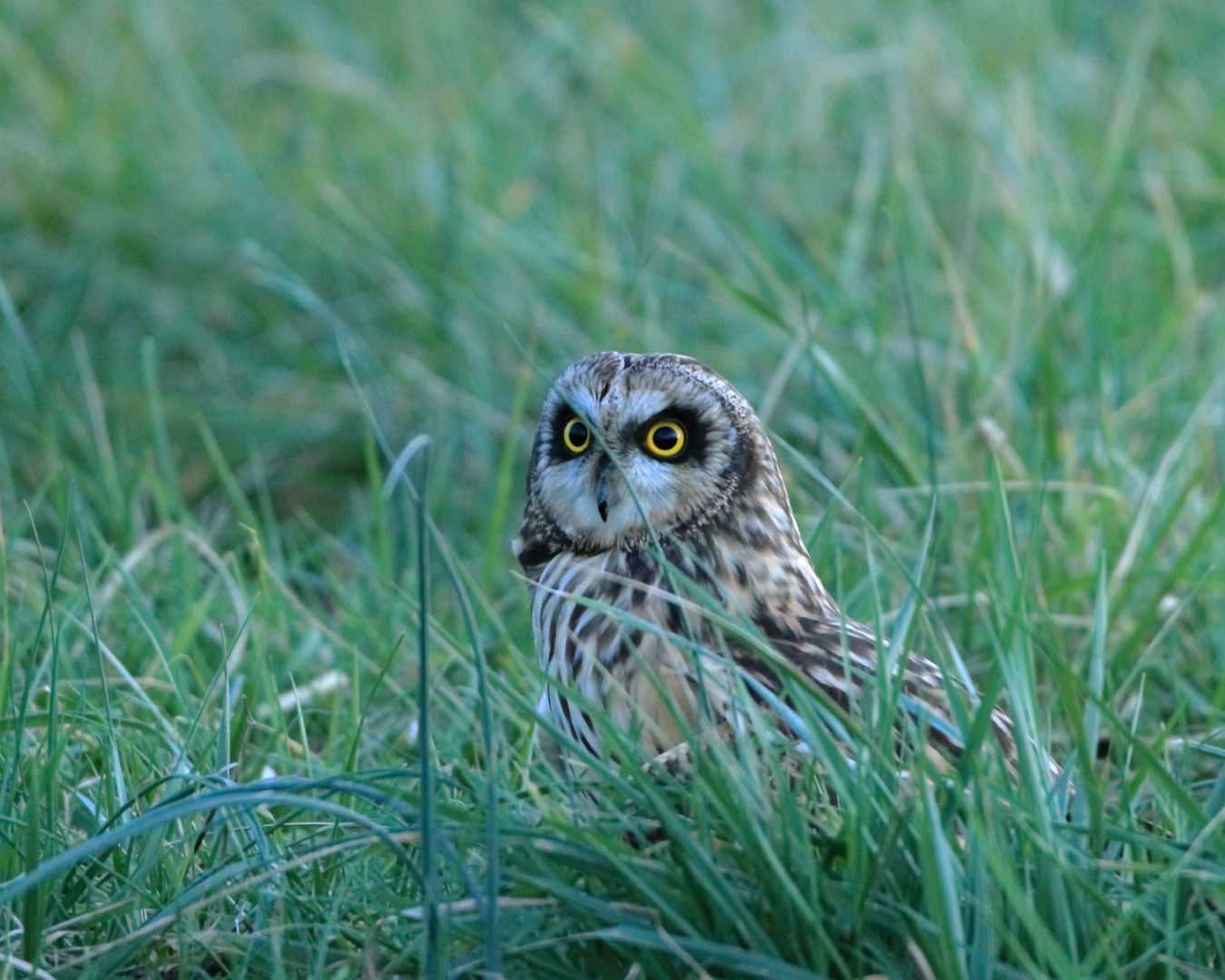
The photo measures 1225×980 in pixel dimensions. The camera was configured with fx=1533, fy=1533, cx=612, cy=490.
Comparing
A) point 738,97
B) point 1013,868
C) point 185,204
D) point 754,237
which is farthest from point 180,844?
point 738,97

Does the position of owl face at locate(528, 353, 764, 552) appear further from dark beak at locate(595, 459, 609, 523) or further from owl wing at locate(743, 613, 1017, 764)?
owl wing at locate(743, 613, 1017, 764)

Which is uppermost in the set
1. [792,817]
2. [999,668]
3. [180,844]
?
[999,668]

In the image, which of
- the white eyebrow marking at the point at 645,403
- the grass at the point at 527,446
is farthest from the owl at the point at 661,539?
the grass at the point at 527,446

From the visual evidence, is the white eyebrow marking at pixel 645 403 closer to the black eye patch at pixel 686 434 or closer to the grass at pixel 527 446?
the black eye patch at pixel 686 434

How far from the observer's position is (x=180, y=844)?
2170 millimetres

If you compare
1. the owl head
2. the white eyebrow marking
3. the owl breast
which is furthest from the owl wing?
the white eyebrow marking

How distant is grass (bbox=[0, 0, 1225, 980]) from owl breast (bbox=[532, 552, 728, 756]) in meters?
0.11

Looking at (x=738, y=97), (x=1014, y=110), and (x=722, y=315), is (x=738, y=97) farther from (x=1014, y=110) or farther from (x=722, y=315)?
(x=722, y=315)

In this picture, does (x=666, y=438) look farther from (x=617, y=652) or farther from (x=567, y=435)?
(x=617, y=652)

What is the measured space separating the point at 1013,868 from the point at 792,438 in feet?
7.69

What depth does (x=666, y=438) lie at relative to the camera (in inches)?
95.2

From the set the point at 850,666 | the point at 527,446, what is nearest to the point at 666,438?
the point at 850,666

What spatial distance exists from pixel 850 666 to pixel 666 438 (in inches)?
19.0

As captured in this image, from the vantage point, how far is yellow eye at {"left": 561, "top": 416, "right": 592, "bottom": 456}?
8.11 feet
